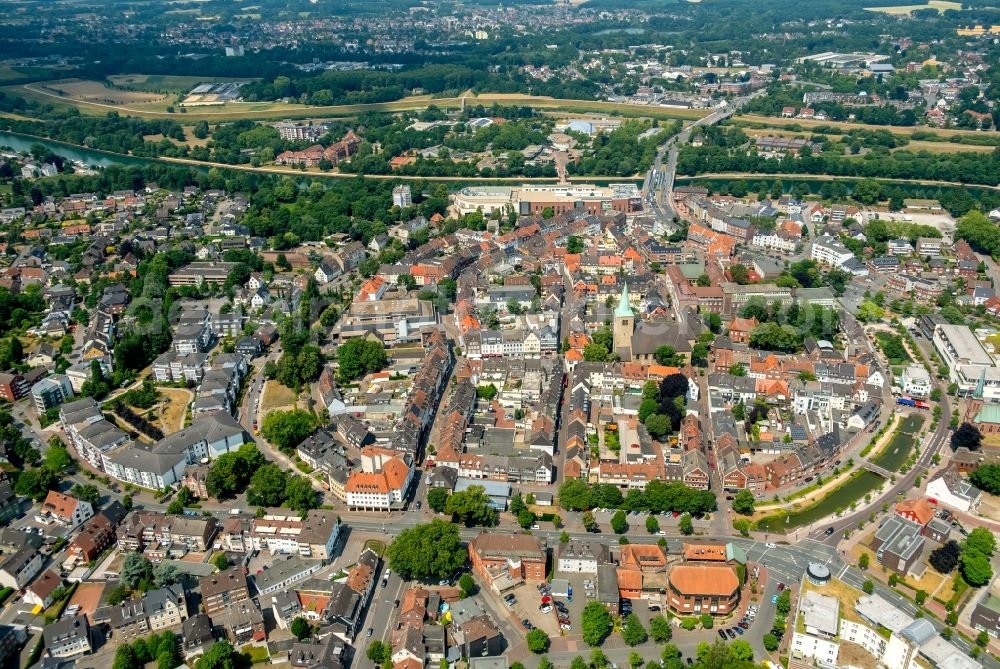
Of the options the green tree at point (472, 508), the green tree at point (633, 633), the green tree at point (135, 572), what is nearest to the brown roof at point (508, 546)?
the green tree at point (472, 508)

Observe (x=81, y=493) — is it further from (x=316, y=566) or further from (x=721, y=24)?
(x=721, y=24)

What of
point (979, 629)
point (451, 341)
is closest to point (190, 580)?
point (451, 341)

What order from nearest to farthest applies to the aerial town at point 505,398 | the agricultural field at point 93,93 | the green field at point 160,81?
the aerial town at point 505,398, the agricultural field at point 93,93, the green field at point 160,81

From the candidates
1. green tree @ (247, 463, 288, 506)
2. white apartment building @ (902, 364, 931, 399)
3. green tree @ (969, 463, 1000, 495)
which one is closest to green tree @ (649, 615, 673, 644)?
green tree @ (247, 463, 288, 506)

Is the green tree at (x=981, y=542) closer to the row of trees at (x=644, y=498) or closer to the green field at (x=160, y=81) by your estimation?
the row of trees at (x=644, y=498)

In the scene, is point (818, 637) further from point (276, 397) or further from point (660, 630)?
point (276, 397)
